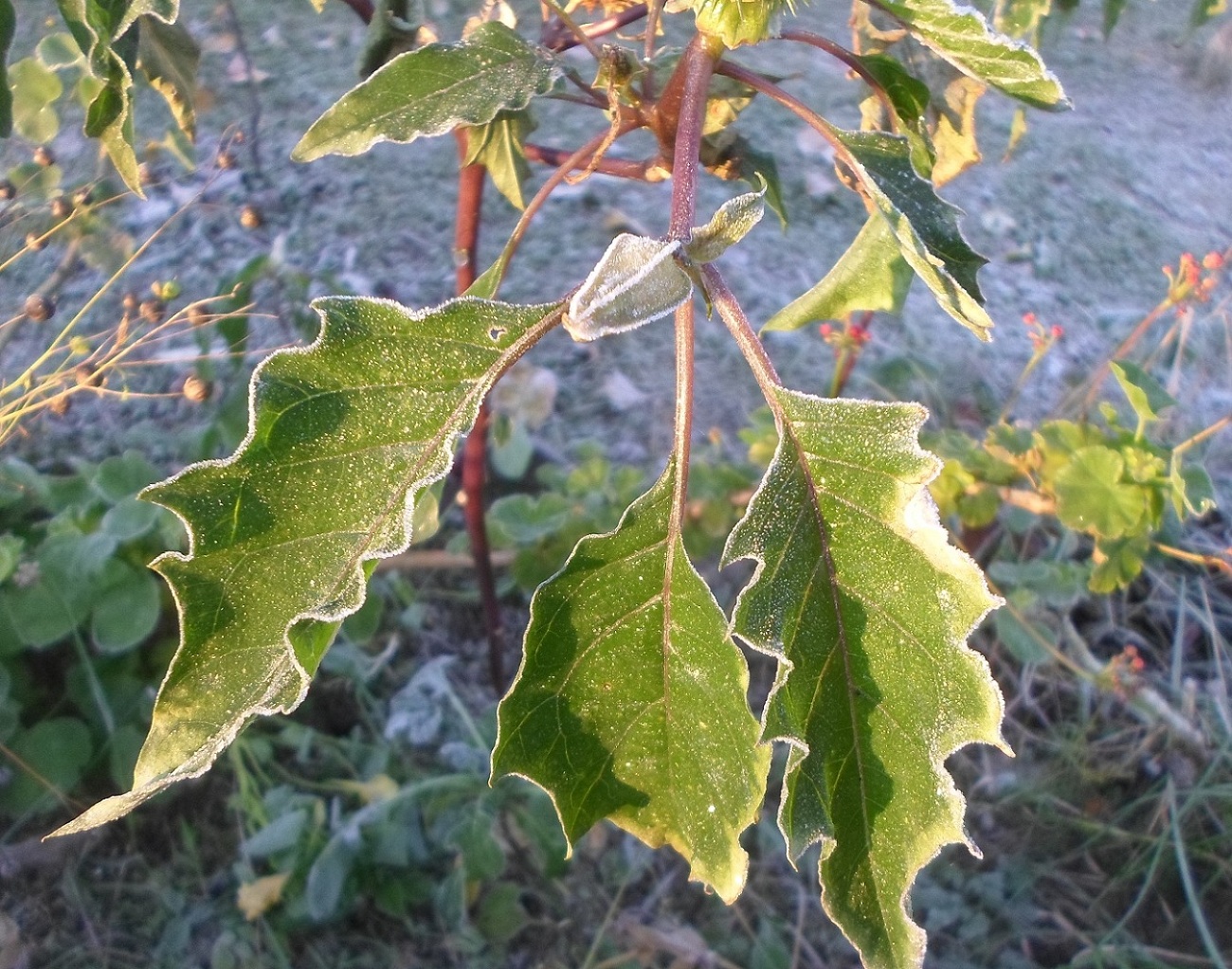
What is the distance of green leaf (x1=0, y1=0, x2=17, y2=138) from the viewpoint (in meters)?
Answer: 0.68

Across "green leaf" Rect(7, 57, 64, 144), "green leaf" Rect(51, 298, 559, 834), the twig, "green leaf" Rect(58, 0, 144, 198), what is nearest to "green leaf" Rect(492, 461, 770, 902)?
"green leaf" Rect(51, 298, 559, 834)

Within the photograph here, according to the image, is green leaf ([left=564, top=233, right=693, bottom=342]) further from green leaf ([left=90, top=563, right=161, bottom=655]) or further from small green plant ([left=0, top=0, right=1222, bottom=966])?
green leaf ([left=90, top=563, right=161, bottom=655])

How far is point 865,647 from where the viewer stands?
555 millimetres

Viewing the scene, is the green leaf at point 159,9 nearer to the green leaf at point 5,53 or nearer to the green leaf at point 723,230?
the green leaf at point 5,53

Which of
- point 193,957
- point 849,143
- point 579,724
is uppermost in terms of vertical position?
point 849,143

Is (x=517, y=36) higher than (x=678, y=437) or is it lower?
higher

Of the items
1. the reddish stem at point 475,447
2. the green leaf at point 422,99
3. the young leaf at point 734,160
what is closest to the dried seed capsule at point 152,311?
the reddish stem at point 475,447

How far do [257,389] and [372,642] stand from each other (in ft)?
3.18

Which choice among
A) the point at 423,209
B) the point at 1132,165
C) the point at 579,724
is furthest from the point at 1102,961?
the point at 1132,165

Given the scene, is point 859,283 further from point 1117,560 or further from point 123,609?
point 123,609

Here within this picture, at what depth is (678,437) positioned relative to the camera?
62cm

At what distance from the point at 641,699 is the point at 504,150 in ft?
1.72

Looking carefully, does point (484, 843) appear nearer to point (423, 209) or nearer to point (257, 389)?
point (257, 389)

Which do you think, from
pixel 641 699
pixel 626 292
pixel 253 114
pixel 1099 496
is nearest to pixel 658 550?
pixel 641 699
